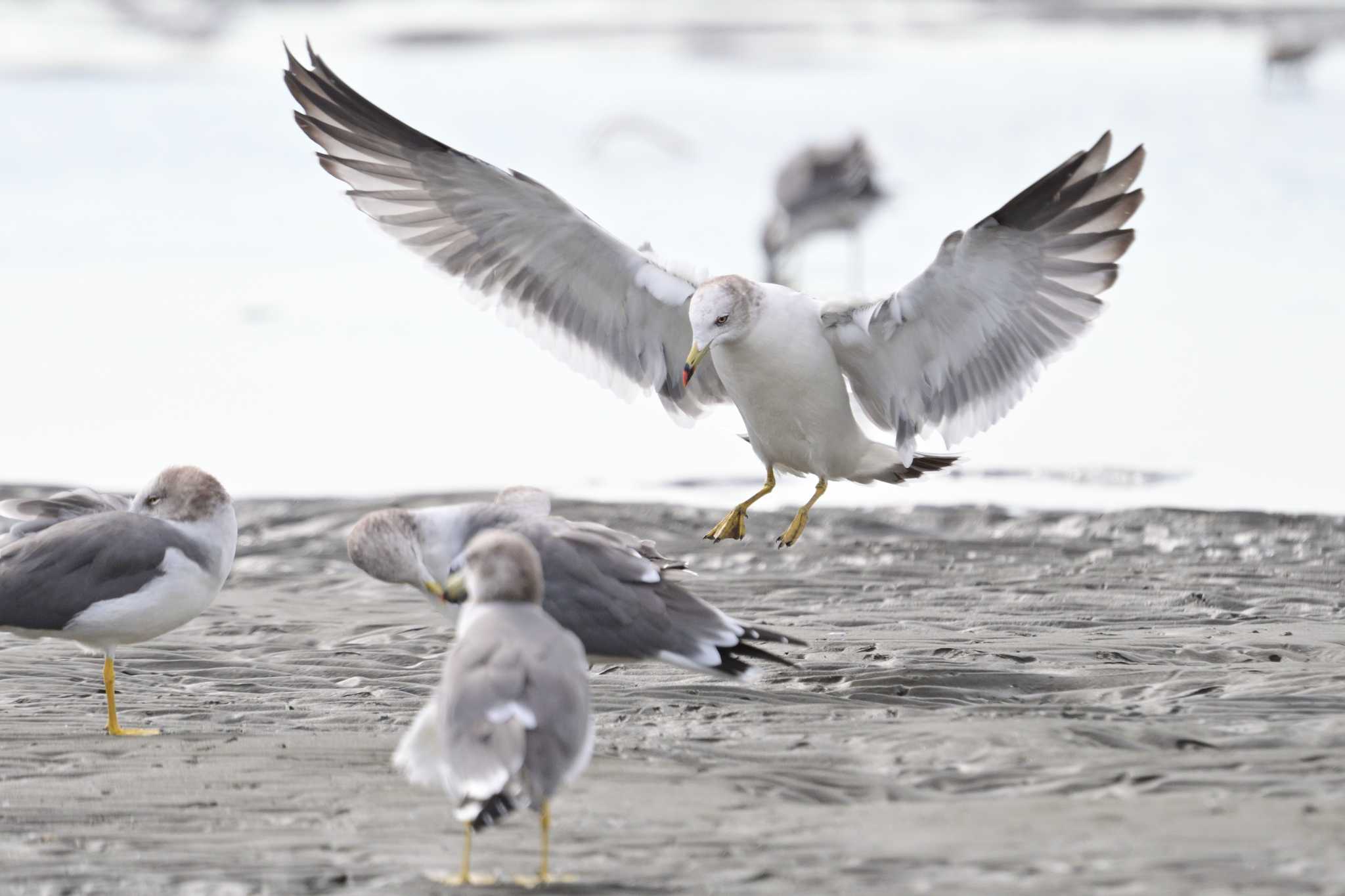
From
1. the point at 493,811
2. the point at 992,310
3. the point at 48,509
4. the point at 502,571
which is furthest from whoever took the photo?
the point at 992,310

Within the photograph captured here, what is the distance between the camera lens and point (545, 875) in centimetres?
410

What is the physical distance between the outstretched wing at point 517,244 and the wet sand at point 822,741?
3.07ft

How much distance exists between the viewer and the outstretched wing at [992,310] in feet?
19.7

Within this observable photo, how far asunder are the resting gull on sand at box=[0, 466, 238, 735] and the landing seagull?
171 centimetres

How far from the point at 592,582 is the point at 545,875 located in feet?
4.31

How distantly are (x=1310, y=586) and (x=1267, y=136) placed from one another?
1373cm

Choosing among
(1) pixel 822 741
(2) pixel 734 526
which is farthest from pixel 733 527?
(1) pixel 822 741

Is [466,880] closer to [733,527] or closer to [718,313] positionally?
[718,313]

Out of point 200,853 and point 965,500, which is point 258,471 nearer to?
point 965,500

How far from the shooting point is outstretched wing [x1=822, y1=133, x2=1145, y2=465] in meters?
6.01

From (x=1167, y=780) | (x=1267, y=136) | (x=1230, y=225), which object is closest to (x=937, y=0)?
(x=1267, y=136)

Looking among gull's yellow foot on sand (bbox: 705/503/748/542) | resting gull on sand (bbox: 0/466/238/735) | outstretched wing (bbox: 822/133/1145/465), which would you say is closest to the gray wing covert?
resting gull on sand (bbox: 0/466/238/735)

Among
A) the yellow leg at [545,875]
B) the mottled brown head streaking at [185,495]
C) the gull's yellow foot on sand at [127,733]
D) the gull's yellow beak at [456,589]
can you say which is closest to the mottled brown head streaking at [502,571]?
the gull's yellow beak at [456,589]

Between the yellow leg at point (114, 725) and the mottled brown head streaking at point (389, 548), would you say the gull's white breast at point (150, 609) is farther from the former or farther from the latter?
the mottled brown head streaking at point (389, 548)
